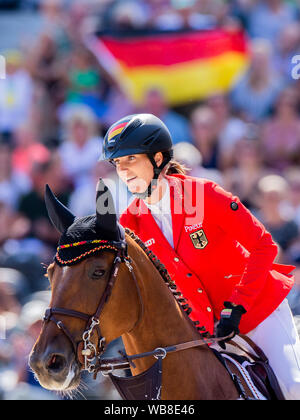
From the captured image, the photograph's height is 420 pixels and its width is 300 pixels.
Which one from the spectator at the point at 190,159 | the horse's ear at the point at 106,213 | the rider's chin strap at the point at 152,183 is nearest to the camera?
the horse's ear at the point at 106,213

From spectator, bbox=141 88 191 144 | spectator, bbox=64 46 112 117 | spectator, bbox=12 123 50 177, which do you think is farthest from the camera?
spectator, bbox=64 46 112 117

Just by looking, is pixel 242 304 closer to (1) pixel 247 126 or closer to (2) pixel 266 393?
(2) pixel 266 393

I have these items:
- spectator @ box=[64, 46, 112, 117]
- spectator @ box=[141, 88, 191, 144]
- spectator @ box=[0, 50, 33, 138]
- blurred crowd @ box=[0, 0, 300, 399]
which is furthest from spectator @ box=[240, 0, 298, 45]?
spectator @ box=[0, 50, 33, 138]

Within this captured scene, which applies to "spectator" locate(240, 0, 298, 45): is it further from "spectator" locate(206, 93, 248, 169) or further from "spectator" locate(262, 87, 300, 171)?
"spectator" locate(262, 87, 300, 171)

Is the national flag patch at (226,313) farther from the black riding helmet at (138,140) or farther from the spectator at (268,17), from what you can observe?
the spectator at (268,17)

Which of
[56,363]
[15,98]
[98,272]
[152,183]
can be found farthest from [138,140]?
[15,98]

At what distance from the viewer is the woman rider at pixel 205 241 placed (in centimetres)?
366

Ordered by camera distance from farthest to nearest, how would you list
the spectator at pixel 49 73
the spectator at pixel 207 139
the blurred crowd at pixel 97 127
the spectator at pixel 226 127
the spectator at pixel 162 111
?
1. the spectator at pixel 49 73
2. the spectator at pixel 162 111
3. the spectator at pixel 207 139
4. the spectator at pixel 226 127
5. the blurred crowd at pixel 97 127

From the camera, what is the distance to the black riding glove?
349 centimetres

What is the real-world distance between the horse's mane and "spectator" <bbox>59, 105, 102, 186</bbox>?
17.1 feet

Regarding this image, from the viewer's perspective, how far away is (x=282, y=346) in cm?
379

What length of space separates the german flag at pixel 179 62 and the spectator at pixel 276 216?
2497 mm

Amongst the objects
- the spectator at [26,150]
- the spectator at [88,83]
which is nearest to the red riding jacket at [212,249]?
the spectator at [26,150]

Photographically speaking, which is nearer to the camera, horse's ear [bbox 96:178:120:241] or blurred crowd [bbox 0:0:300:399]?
horse's ear [bbox 96:178:120:241]
